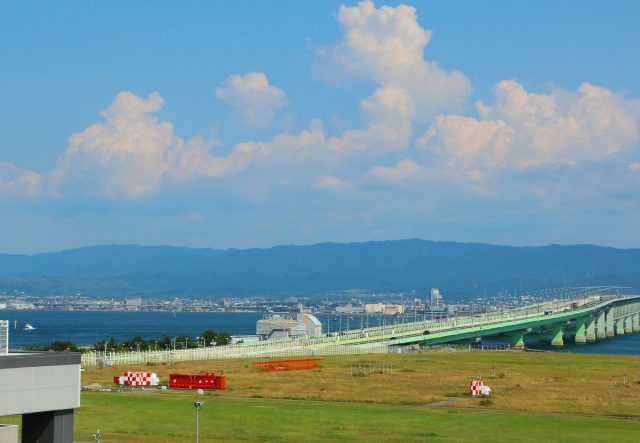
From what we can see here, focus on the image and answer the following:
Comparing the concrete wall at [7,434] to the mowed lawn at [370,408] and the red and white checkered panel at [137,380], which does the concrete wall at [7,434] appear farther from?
the red and white checkered panel at [137,380]

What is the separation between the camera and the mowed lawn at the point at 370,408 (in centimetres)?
5400

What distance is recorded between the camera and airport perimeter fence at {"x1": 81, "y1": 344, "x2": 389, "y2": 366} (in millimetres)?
113375

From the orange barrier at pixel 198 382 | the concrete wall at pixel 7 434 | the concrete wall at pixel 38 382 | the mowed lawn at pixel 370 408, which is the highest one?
the concrete wall at pixel 38 382

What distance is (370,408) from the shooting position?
2662 inches

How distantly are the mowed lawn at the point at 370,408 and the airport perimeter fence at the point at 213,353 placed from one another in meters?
9.81

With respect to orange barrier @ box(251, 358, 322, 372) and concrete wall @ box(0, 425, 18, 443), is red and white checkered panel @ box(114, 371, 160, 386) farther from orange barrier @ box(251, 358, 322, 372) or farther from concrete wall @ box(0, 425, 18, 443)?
concrete wall @ box(0, 425, 18, 443)

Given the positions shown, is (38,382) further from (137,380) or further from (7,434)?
(137,380)

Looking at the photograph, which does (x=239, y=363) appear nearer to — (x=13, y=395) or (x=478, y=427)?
(x=478, y=427)

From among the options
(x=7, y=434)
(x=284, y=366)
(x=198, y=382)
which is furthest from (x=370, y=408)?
(x=284, y=366)

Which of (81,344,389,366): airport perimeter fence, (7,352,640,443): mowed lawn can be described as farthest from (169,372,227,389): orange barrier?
(81,344,389,366): airport perimeter fence

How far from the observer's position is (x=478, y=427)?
57.4 meters

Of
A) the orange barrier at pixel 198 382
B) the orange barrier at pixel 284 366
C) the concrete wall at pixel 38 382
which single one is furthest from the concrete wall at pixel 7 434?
the orange barrier at pixel 284 366

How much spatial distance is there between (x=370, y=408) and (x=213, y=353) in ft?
222

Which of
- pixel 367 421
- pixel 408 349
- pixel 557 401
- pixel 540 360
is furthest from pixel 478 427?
pixel 408 349
